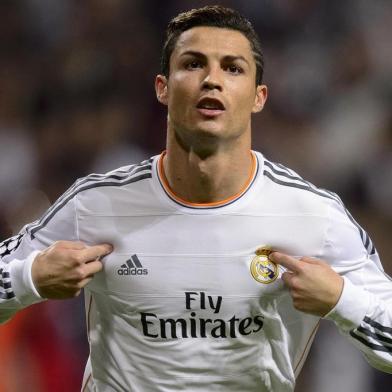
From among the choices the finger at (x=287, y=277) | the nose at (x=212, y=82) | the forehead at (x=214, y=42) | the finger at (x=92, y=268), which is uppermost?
the forehead at (x=214, y=42)

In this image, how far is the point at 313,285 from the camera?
97.7 inches

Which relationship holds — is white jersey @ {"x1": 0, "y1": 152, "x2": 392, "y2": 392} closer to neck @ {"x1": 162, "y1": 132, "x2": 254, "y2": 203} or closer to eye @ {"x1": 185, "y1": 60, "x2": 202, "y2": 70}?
neck @ {"x1": 162, "y1": 132, "x2": 254, "y2": 203}

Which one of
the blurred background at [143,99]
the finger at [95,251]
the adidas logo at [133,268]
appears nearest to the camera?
the finger at [95,251]

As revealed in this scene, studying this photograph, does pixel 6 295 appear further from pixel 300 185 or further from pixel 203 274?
pixel 300 185

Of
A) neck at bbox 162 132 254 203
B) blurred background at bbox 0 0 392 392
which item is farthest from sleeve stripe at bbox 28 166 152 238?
blurred background at bbox 0 0 392 392

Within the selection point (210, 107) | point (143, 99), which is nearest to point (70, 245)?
point (210, 107)

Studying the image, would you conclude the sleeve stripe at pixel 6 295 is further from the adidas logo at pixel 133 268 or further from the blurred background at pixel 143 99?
the blurred background at pixel 143 99

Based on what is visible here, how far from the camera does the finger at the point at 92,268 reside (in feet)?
8.46

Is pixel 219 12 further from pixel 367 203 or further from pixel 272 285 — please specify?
pixel 367 203

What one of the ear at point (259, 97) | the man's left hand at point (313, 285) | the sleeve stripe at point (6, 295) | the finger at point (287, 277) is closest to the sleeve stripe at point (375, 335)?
the man's left hand at point (313, 285)

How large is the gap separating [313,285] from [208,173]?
0.50 metres

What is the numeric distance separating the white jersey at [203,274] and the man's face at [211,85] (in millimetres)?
236

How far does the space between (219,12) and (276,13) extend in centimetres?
272

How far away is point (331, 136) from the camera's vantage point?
498 cm
